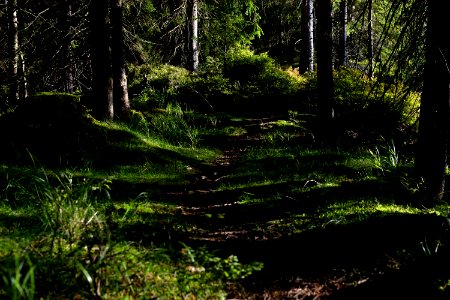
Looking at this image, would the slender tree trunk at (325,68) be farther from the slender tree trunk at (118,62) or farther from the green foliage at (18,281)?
the green foliage at (18,281)

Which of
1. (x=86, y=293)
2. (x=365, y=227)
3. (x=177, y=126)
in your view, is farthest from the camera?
(x=177, y=126)

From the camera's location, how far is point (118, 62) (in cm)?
1027

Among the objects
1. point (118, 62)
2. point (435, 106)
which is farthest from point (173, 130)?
point (435, 106)

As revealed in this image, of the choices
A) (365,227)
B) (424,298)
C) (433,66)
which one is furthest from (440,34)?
(424,298)

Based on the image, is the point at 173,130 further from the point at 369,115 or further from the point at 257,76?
the point at 257,76

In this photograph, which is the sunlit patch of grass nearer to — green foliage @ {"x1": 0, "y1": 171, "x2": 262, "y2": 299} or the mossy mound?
green foliage @ {"x1": 0, "y1": 171, "x2": 262, "y2": 299}

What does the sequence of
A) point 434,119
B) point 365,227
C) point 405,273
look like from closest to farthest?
point 405,273
point 365,227
point 434,119

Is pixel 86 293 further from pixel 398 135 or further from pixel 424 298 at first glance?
pixel 398 135

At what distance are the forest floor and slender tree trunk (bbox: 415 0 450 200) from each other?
78 cm

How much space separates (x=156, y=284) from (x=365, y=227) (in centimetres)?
234

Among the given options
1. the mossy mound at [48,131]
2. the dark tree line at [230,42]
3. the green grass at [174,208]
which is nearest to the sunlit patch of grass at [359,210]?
the green grass at [174,208]

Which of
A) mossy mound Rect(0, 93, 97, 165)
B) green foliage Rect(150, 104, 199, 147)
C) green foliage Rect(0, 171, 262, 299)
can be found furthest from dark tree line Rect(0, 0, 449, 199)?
green foliage Rect(0, 171, 262, 299)

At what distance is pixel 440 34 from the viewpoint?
4.96 meters

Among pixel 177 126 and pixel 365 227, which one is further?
pixel 177 126
